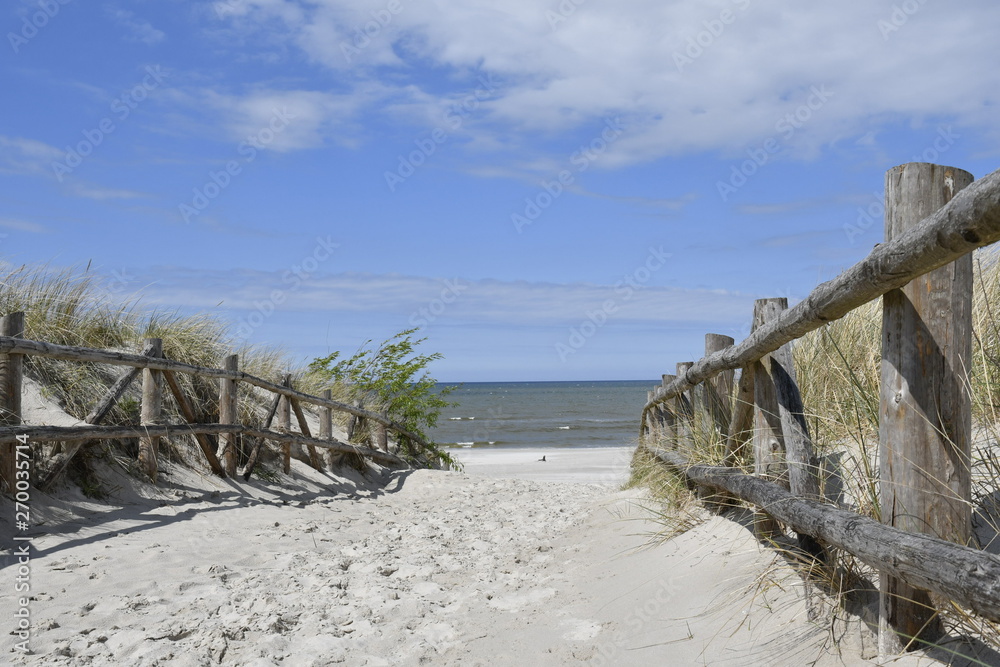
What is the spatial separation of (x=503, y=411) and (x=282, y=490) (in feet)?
106

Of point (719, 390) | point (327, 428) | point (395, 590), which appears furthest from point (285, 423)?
point (719, 390)

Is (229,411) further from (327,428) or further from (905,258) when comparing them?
(905,258)

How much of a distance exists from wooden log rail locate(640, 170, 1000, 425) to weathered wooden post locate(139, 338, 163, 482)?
554 centimetres

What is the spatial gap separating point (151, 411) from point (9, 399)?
1445 millimetres

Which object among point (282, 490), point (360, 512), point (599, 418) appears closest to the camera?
point (360, 512)

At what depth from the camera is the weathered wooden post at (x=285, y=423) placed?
8.75 metres

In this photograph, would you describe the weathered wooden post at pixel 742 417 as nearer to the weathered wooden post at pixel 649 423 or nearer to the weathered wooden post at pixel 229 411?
the weathered wooden post at pixel 649 423

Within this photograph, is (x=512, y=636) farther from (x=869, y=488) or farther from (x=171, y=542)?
(x=171, y=542)

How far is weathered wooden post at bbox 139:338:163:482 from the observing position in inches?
264

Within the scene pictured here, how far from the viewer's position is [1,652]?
10.9 feet

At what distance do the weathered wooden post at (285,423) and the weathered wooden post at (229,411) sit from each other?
2.71 ft

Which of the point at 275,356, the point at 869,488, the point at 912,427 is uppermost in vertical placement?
the point at 275,356

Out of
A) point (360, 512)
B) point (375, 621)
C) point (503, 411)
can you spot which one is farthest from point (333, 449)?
point (503, 411)

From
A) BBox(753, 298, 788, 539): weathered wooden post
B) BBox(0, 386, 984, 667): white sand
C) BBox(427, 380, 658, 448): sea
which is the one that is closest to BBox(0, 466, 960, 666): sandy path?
BBox(0, 386, 984, 667): white sand
